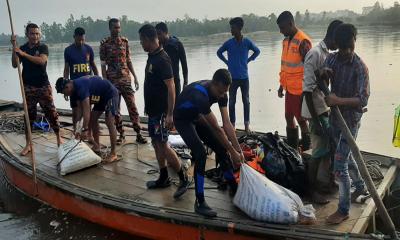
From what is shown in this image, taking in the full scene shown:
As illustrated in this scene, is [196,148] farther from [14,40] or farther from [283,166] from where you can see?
[14,40]

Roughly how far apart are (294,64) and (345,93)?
168 centimetres

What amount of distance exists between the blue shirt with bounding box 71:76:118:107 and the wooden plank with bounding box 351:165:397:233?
3390 millimetres

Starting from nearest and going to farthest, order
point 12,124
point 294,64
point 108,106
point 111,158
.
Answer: point 294,64
point 108,106
point 111,158
point 12,124

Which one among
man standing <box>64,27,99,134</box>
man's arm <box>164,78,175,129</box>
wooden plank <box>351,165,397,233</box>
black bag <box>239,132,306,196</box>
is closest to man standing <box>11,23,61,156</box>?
man standing <box>64,27,99,134</box>

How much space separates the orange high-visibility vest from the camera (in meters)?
4.81

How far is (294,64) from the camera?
16.0 ft

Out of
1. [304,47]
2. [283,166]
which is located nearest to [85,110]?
[283,166]

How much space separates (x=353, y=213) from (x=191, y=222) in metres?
1.42

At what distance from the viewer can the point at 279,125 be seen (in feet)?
32.9

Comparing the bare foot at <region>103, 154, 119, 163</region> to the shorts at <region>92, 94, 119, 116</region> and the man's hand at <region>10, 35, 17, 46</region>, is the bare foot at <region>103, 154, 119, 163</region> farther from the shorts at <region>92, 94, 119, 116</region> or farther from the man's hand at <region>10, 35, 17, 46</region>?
the man's hand at <region>10, 35, 17, 46</region>

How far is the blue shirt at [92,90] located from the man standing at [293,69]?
7.49 ft

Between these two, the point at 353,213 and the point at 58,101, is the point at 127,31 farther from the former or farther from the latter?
the point at 353,213

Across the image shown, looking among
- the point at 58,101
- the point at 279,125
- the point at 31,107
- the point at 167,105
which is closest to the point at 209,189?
the point at 167,105

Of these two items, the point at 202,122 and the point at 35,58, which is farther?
the point at 35,58
